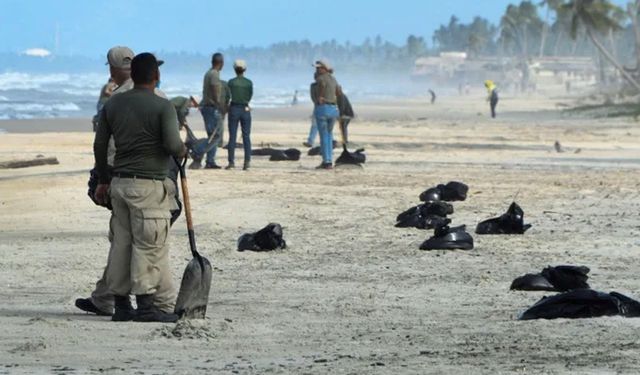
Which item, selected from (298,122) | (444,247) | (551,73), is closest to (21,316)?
(444,247)

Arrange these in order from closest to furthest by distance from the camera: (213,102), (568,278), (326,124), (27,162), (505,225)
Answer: (568,278), (505,225), (213,102), (27,162), (326,124)

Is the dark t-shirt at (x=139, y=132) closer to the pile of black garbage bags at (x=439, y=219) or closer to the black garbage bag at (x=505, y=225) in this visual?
the pile of black garbage bags at (x=439, y=219)

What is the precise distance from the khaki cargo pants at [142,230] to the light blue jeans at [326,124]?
14457mm

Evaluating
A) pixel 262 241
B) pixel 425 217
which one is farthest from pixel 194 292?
pixel 425 217

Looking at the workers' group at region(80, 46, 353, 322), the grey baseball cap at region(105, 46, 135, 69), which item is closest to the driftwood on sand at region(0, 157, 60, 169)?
the grey baseball cap at region(105, 46, 135, 69)

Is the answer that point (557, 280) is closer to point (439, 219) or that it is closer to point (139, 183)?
point (139, 183)

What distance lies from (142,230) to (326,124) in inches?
584

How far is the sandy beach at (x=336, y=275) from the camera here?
7961 millimetres

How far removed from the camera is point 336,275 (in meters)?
12.0

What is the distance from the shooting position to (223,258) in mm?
13102

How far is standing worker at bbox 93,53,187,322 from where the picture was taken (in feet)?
30.2

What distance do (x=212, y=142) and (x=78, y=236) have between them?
29.2ft

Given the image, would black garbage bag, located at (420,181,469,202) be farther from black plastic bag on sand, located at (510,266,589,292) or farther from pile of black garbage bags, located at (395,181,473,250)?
black plastic bag on sand, located at (510,266,589,292)

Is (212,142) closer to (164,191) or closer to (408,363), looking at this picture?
(164,191)
